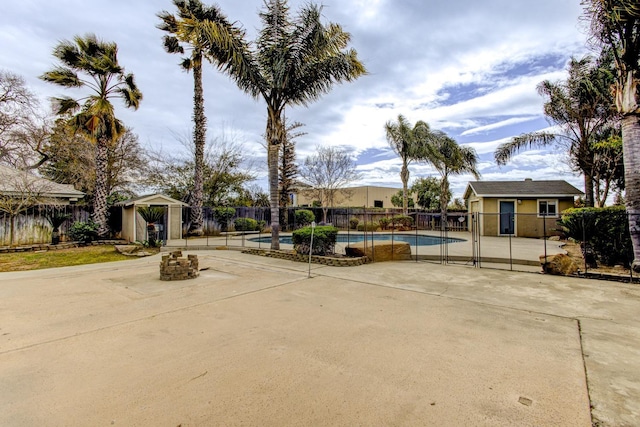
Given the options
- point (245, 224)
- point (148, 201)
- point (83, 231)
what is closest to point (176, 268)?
point (83, 231)

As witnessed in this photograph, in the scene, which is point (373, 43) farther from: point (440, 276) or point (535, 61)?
point (440, 276)

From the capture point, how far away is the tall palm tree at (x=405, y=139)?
20125 millimetres

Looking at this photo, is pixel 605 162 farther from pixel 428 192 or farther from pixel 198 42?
pixel 198 42

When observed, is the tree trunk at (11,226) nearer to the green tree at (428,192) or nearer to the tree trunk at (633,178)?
the tree trunk at (633,178)

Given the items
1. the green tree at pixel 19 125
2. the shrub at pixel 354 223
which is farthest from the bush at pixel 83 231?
the shrub at pixel 354 223

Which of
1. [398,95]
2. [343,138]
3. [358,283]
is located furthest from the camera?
[343,138]

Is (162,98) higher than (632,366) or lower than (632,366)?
higher

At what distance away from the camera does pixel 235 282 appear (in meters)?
6.40

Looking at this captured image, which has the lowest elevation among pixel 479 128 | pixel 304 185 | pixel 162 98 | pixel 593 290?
pixel 593 290

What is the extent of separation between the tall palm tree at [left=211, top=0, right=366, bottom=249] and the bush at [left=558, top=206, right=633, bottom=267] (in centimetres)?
778

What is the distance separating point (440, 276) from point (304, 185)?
59.4ft

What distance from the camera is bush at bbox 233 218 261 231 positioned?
730 inches

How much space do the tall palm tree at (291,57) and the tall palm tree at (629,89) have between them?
5991 millimetres

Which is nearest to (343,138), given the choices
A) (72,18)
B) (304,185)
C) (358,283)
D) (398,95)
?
(304,185)
